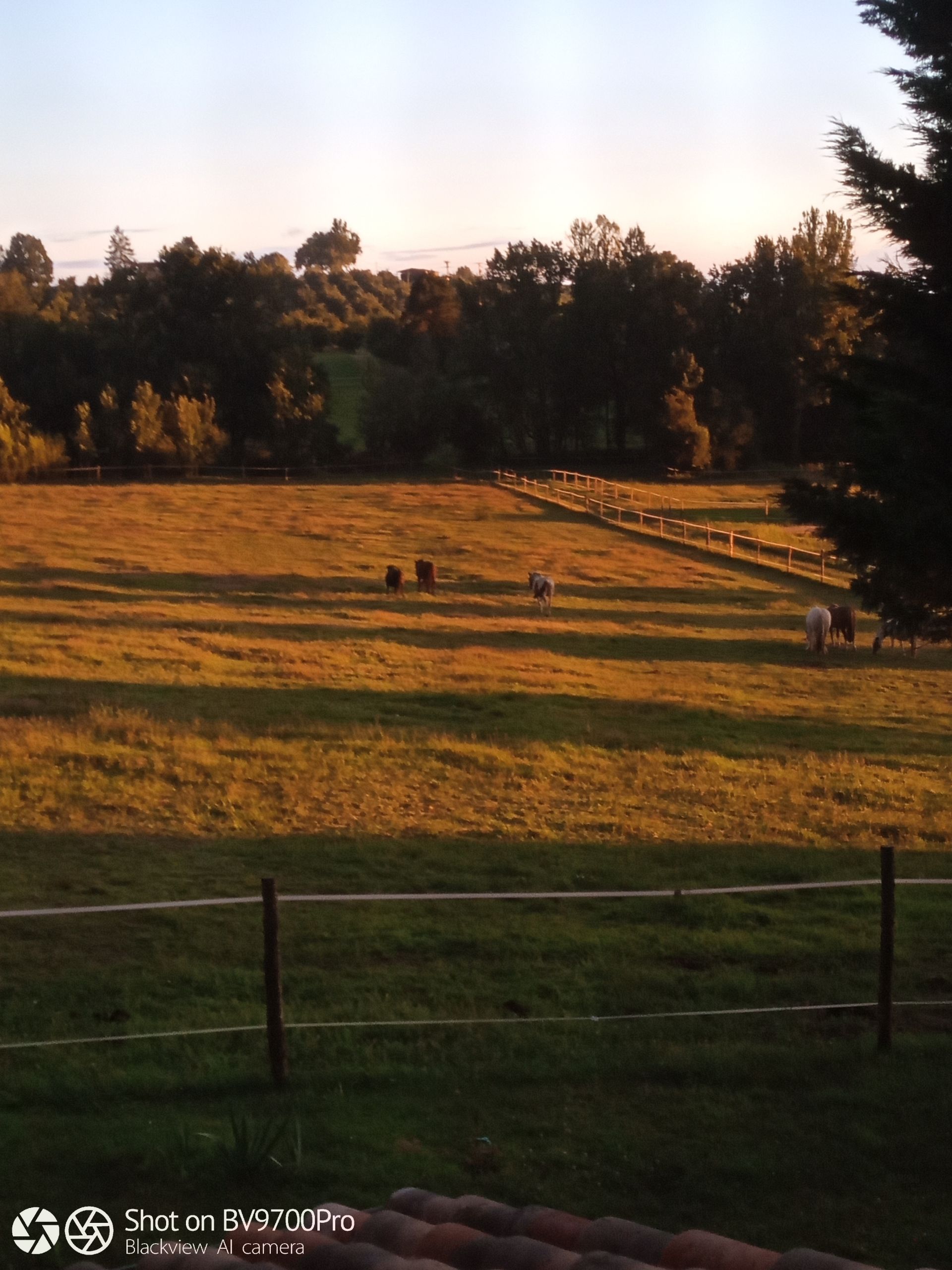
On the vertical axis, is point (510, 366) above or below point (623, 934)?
above

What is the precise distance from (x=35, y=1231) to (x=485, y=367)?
7820cm

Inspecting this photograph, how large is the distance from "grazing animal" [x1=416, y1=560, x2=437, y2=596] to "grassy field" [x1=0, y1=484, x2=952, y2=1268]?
6286 mm

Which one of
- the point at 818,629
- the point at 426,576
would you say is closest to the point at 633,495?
the point at 426,576

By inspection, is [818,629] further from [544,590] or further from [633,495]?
[633,495]

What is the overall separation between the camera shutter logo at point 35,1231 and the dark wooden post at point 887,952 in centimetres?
442

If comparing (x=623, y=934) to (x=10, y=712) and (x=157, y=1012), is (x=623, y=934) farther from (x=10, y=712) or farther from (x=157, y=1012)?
(x=10, y=712)

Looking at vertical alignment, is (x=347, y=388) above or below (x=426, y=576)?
above

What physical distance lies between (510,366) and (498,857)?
70682 mm

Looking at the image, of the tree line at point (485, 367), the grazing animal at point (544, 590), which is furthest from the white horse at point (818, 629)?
the tree line at point (485, 367)

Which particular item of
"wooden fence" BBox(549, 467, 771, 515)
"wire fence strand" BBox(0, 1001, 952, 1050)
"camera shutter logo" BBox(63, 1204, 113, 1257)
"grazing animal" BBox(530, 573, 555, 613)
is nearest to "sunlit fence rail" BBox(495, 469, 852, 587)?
"wooden fence" BBox(549, 467, 771, 515)

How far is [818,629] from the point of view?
2938 centimetres

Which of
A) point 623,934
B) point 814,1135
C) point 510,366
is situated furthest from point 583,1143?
point 510,366

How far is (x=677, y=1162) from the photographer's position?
5430 mm

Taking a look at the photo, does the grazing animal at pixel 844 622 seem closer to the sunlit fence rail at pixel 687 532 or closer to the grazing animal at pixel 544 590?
the sunlit fence rail at pixel 687 532
